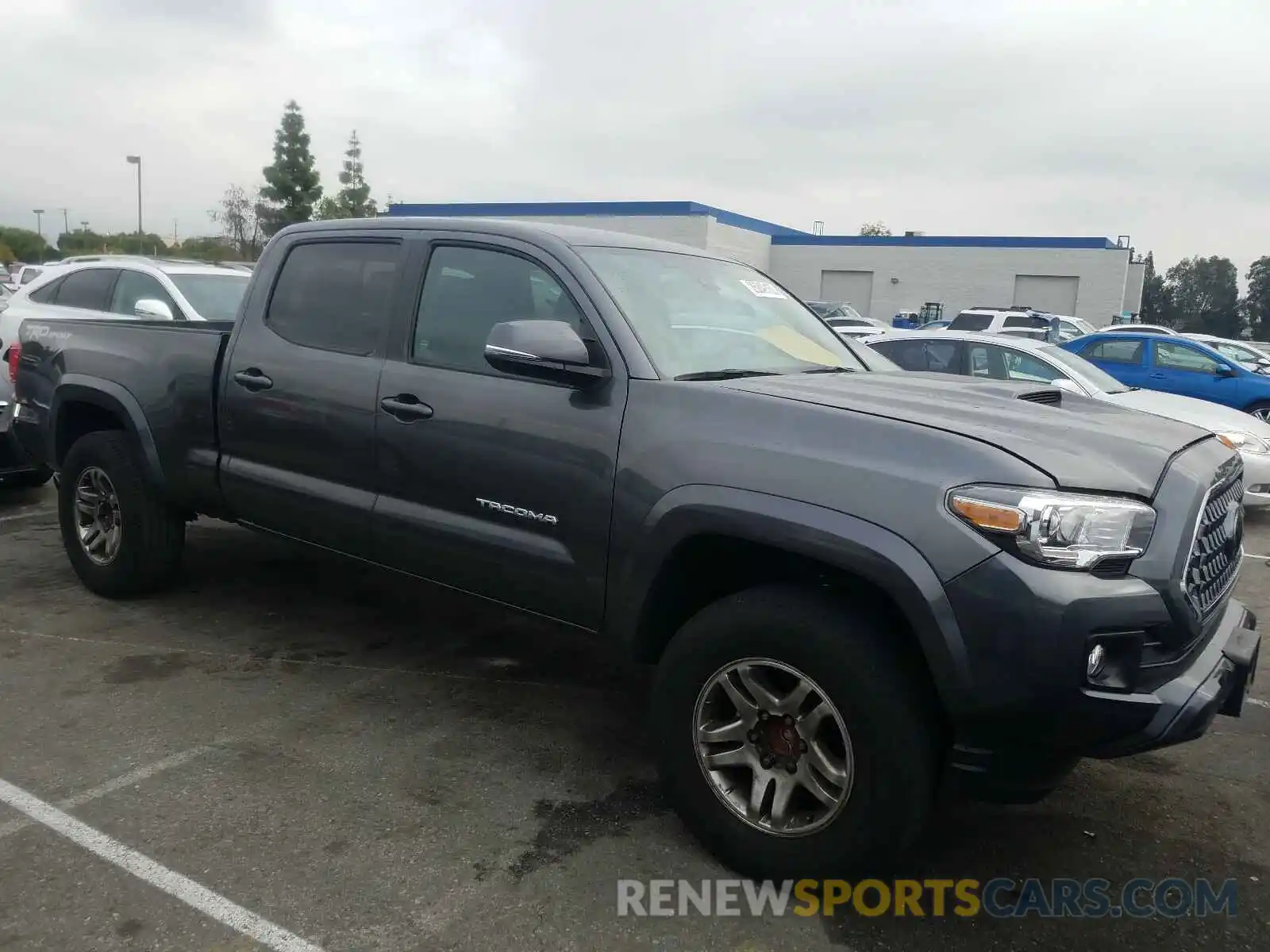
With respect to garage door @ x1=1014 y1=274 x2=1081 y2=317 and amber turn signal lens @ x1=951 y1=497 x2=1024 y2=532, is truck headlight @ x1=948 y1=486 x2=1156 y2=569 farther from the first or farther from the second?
garage door @ x1=1014 y1=274 x2=1081 y2=317

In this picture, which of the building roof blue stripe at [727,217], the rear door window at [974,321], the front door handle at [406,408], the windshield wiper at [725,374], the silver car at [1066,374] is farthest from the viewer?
the building roof blue stripe at [727,217]

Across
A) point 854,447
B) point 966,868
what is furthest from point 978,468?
point 966,868

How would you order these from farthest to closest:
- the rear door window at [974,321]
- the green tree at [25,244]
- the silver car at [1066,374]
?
1. the green tree at [25,244]
2. the rear door window at [974,321]
3. the silver car at [1066,374]

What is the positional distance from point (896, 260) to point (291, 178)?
4387 cm

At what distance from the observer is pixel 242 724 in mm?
3871

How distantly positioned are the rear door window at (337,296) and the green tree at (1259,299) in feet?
253

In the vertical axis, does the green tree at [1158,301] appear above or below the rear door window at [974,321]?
above

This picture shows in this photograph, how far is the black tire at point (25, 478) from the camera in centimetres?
708

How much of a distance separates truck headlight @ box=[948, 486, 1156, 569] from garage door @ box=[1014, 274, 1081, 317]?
134ft

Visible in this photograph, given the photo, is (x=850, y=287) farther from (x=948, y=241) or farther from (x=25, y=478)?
(x=25, y=478)

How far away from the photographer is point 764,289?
424 centimetres

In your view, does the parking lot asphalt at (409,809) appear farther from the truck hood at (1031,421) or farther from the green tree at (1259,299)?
the green tree at (1259,299)

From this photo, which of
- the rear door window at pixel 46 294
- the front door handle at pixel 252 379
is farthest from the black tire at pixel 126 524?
the rear door window at pixel 46 294

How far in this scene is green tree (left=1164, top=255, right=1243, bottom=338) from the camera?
7200 centimetres
